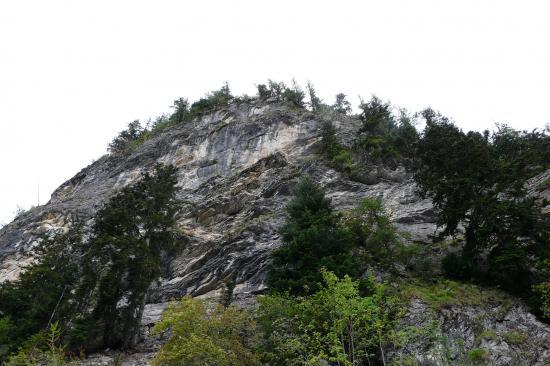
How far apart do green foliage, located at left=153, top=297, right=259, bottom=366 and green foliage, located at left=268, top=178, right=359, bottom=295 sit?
3073 mm

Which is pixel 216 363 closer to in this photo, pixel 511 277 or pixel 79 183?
pixel 511 277

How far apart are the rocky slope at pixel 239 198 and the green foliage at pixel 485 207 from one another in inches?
90.1

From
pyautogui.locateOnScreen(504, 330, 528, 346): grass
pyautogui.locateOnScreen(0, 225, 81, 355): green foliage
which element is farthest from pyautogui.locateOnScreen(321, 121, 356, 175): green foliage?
pyautogui.locateOnScreen(504, 330, 528, 346): grass

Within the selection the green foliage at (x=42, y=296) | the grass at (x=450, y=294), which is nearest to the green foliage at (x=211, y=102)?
the green foliage at (x=42, y=296)

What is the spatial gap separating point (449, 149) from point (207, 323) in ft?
54.9

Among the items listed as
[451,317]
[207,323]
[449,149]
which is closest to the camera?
[207,323]

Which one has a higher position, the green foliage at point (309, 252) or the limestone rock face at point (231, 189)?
the limestone rock face at point (231, 189)

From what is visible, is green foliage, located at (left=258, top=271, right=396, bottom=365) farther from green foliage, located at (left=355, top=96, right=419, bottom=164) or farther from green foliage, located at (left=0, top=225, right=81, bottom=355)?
green foliage, located at (left=355, top=96, right=419, bottom=164)

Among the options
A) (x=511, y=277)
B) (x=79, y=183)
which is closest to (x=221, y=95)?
(x=79, y=183)

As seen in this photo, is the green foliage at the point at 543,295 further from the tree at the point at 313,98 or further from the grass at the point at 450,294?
the tree at the point at 313,98

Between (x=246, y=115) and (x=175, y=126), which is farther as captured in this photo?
(x=175, y=126)

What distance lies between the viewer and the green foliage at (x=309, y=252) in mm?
18156

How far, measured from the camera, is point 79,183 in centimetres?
5591

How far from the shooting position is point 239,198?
36.2 meters
